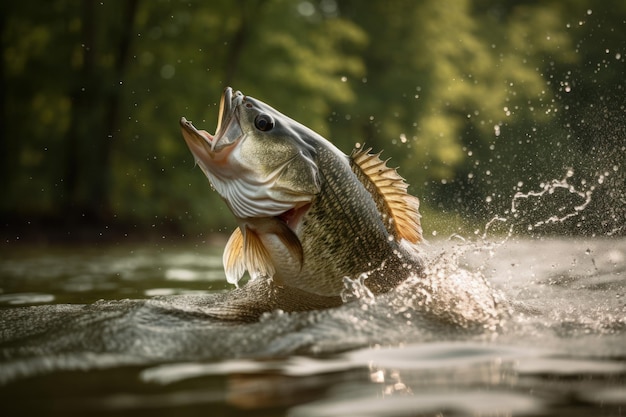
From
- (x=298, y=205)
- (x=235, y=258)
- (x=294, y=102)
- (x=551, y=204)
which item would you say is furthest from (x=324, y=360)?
(x=294, y=102)

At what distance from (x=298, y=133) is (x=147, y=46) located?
70.7 feet

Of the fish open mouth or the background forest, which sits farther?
the background forest

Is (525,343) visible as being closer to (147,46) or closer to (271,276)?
(271,276)

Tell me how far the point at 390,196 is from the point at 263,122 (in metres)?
0.94

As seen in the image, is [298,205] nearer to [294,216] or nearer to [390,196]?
[294,216]

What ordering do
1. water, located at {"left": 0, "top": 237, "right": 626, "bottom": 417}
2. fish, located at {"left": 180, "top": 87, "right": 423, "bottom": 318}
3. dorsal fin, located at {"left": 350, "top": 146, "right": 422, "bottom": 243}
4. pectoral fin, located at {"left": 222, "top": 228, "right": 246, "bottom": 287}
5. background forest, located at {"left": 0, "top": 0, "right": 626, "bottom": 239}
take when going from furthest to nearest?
background forest, located at {"left": 0, "top": 0, "right": 626, "bottom": 239} → pectoral fin, located at {"left": 222, "top": 228, "right": 246, "bottom": 287} → dorsal fin, located at {"left": 350, "top": 146, "right": 422, "bottom": 243} → fish, located at {"left": 180, "top": 87, "right": 423, "bottom": 318} → water, located at {"left": 0, "top": 237, "right": 626, "bottom": 417}

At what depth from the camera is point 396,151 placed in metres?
34.7

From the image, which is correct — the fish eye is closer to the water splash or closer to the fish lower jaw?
the fish lower jaw

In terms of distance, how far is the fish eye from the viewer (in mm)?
5301

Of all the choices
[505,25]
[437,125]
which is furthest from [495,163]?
[505,25]

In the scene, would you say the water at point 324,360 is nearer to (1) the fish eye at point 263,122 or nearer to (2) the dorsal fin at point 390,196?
(2) the dorsal fin at point 390,196

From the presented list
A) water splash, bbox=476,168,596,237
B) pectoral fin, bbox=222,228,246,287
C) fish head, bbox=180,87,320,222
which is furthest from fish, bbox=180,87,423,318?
water splash, bbox=476,168,596,237

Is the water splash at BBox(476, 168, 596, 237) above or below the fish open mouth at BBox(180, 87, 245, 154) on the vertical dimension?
above

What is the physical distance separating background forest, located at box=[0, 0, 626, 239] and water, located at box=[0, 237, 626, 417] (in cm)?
1168
